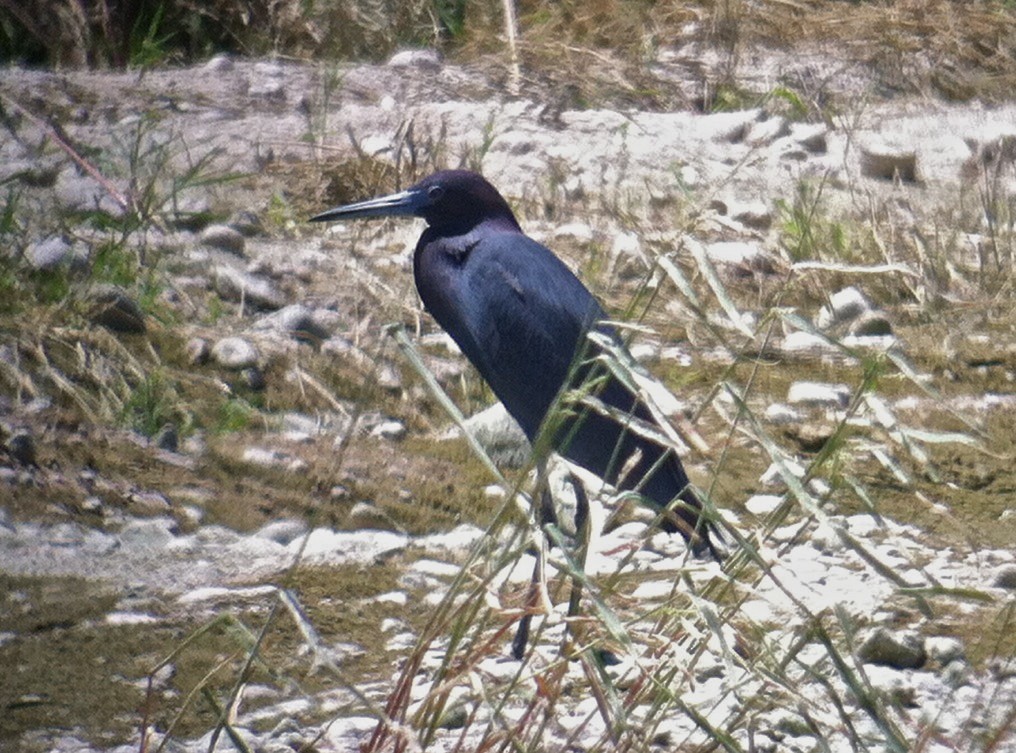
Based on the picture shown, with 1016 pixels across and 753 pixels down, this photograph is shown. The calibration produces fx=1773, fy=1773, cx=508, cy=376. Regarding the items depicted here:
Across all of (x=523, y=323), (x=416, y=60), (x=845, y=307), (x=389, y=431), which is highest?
(x=523, y=323)

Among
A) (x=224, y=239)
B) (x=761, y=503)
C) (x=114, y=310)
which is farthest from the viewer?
(x=224, y=239)

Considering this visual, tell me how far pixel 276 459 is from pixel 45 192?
1510 millimetres

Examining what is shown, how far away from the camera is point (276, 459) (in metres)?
3.73

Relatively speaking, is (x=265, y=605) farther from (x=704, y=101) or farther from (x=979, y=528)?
(x=704, y=101)

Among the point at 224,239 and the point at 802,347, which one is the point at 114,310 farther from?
the point at 802,347

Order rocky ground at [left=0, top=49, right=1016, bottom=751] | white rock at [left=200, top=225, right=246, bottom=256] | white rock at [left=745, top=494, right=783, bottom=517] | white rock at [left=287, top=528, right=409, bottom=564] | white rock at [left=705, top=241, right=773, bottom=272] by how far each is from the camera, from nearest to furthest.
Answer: rocky ground at [left=0, top=49, right=1016, bottom=751] → white rock at [left=287, top=528, right=409, bottom=564] → white rock at [left=745, top=494, right=783, bottom=517] → white rock at [left=200, top=225, right=246, bottom=256] → white rock at [left=705, top=241, right=773, bottom=272]

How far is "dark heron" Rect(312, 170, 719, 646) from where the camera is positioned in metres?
3.50

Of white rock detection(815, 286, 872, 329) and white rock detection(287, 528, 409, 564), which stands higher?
white rock detection(815, 286, 872, 329)

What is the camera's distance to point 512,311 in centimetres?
358

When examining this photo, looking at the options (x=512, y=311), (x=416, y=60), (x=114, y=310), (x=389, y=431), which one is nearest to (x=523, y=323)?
(x=512, y=311)

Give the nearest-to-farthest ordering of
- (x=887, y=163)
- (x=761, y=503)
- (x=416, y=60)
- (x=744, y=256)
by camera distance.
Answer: (x=761, y=503), (x=744, y=256), (x=887, y=163), (x=416, y=60)

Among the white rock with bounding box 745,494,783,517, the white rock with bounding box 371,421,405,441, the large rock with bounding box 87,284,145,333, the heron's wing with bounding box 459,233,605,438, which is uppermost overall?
the heron's wing with bounding box 459,233,605,438

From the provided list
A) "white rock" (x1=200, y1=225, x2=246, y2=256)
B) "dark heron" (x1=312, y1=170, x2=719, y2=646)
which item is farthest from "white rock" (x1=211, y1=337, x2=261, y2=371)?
"white rock" (x1=200, y1=225, x2=246, y2=256)

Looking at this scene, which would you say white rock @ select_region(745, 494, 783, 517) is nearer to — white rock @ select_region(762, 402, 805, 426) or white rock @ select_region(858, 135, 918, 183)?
white rock @ select_region(762, 402, 805, 426)
